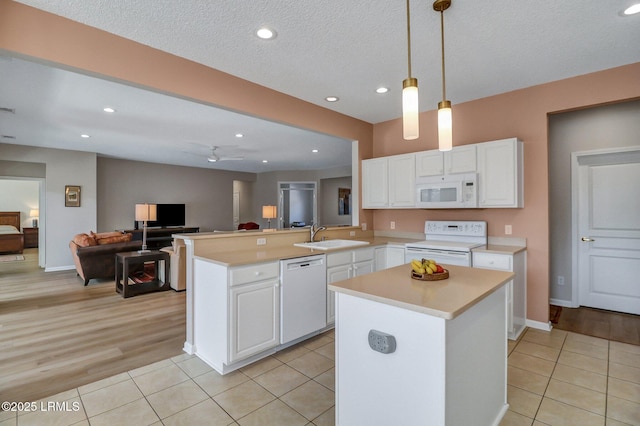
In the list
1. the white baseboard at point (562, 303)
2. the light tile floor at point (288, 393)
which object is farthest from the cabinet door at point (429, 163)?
the white baseboard at point (562, 303)

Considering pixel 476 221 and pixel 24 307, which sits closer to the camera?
pixel 476 221

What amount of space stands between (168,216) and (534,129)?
8.51 metres

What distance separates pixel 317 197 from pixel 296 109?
21.1 ft

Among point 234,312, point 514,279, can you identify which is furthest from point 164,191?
point 514,279

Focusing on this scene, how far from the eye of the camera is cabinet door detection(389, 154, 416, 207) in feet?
13.0

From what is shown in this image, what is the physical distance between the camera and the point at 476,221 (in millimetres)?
3709

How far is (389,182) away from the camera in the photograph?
166 inches

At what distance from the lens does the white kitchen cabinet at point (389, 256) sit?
381 cm

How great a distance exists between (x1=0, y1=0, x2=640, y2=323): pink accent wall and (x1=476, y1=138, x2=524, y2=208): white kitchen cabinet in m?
→ 0.24

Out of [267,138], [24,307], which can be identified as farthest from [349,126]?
[24,307]

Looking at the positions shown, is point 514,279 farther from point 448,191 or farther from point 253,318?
point 253,318

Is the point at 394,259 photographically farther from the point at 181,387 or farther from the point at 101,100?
the point at 101,100

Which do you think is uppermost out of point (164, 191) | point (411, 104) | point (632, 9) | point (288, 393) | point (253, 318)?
point (632, 9)

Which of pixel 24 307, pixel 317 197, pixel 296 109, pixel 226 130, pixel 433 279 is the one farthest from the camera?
pixel 317 197
